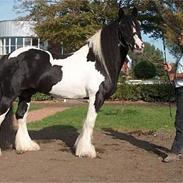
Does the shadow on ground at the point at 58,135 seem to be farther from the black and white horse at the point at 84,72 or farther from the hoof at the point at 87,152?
the black and white horse at the point at 84,72

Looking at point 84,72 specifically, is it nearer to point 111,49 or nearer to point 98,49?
A: point 98,49

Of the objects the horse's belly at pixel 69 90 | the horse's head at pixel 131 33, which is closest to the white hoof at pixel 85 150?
the horse's belly at pixel 69 90

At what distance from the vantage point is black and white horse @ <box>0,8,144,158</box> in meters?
8.59

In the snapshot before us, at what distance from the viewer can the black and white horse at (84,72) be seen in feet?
28.2

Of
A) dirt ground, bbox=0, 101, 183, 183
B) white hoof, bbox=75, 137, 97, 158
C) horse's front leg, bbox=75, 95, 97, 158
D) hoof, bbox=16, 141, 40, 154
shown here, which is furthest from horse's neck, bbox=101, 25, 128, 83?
hoof, bbox=16, 141, 40, 154

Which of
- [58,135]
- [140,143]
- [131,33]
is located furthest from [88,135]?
[58,135]

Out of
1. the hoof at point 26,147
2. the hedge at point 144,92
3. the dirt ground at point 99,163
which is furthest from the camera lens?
the hedge at point 144,92

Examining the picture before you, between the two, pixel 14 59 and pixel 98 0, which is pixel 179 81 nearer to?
pixel 14 59

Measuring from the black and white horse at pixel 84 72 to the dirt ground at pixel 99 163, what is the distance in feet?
1.83

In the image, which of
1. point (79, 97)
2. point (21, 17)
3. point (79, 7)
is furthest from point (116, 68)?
point (21, 17)

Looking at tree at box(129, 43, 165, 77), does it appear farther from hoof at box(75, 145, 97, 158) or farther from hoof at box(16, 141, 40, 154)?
hoof at box(16, 141, 40, 154)

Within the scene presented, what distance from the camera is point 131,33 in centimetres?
861

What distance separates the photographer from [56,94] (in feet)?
29.0

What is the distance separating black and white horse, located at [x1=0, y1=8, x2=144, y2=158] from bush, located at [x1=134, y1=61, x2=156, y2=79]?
29.2 metres
